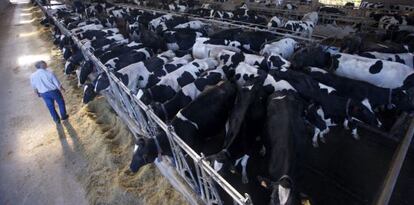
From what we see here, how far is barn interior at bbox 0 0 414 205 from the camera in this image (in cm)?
357

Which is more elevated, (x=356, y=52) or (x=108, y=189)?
(x=356, y=52)

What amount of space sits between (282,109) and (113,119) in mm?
3969

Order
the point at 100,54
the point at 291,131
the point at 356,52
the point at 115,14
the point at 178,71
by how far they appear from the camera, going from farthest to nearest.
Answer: the point at 115,14, the point at 100,54, the point at 356,52, the point at 178,71, the point at 291,131

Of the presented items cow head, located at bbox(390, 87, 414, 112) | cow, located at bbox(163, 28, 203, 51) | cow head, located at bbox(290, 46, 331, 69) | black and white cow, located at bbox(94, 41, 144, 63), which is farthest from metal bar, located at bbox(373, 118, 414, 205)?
black and white cow, located at bbox(94, 41, 144, 63)

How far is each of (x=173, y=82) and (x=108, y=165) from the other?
203 cm

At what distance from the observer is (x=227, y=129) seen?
14.2 ft

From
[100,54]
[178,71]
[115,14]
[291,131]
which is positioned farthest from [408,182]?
[115,14]

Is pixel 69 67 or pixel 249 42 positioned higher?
pixel 249 42

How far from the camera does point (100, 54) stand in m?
7.98

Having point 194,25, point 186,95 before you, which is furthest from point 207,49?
point 194,25

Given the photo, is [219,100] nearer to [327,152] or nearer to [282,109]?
[282,109]

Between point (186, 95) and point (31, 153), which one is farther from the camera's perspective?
point (31, 153)

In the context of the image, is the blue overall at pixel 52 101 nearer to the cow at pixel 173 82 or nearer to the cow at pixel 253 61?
the cow at pixel 173 82

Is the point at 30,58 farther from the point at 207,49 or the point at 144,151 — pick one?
the point at 144,151
